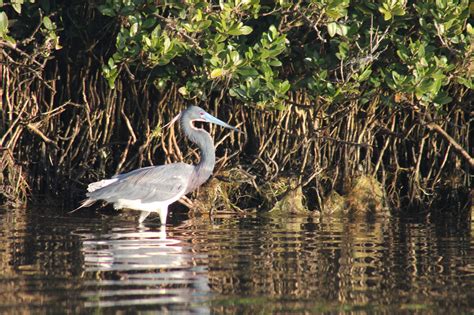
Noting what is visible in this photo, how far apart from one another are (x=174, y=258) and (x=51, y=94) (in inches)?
181

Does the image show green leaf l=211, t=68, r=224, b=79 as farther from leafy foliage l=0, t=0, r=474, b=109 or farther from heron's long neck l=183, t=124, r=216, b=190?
heron's long neck l=183, t=124, r=216, b=190

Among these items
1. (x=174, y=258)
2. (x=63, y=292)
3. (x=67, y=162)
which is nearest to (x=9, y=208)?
(x=67, y=162)

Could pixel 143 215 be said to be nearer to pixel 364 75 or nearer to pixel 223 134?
pixel 223 134

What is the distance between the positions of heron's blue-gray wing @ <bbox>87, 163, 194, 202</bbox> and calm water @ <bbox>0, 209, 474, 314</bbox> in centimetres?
29

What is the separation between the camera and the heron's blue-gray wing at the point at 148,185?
32.9ft

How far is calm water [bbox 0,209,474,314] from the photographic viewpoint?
5656 millimetres

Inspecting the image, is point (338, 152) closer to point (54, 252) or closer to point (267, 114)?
point (267, 114)

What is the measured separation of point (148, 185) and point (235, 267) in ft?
11.0

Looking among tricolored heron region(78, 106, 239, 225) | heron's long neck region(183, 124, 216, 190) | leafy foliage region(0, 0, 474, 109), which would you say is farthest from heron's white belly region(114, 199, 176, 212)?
leafy foliage region(0, 0, 474, 109)

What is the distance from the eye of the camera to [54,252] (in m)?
7.58

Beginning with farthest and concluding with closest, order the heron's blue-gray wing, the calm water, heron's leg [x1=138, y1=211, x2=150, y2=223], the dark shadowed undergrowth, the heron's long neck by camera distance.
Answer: the dark shadowed undergrowth, the heron's long neck, heron's leg [x1=138, y1=211, x2=150, y2=223], the heron's blue-gray wing, the calm water

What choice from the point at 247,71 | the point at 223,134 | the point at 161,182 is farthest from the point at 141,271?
the point at 223,134

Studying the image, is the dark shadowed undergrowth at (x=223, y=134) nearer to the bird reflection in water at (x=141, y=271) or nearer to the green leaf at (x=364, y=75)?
the green leaf at (x=364, y=75)

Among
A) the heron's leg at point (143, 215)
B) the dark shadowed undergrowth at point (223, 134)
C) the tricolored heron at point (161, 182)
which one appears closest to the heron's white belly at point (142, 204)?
the tricolored heron at point (161, 182)
